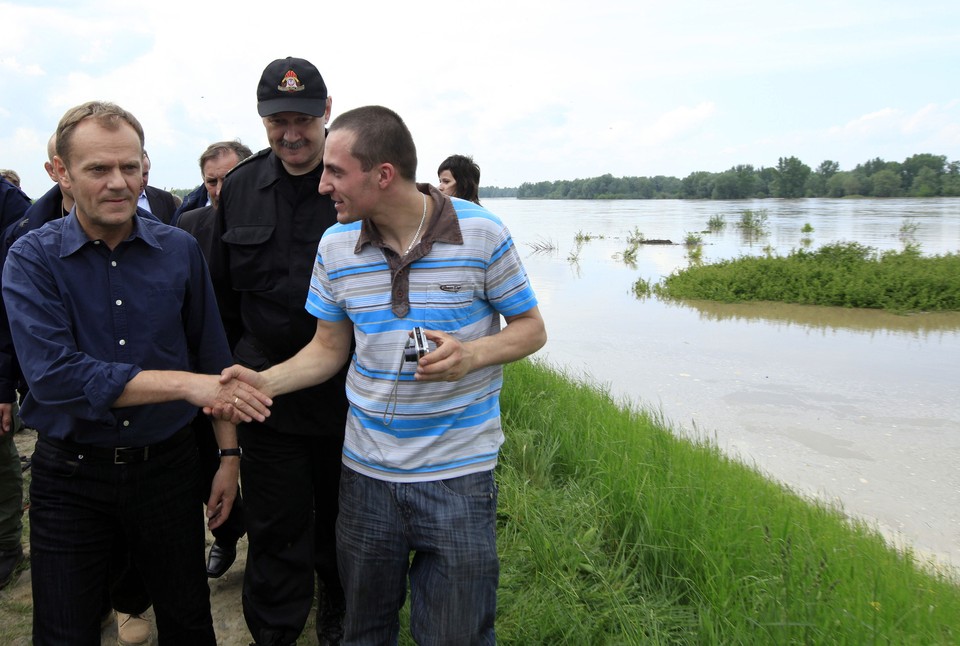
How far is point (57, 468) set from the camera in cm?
231

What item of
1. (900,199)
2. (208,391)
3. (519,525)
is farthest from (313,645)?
(900,199)

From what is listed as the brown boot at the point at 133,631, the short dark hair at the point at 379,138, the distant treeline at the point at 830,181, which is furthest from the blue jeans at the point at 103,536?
the distant treeline at the point at 830,181

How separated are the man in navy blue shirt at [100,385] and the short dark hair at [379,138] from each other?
0.71 m

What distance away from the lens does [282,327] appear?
9.87 ft

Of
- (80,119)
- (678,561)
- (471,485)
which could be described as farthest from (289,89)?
(678,561)

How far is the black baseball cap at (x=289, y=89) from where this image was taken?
2945 millimetres

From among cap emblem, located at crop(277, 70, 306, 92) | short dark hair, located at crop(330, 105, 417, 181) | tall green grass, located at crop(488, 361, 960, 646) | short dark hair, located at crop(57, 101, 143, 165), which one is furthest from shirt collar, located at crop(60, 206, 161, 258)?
tall green grass, located at crop(488, 361, 960, 646)

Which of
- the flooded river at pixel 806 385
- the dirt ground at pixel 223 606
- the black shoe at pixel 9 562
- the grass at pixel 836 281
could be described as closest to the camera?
the dirt ground at pixel 223 606

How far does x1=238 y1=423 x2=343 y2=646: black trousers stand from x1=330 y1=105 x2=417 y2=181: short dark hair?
4.32 feet

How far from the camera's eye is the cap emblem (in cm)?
294

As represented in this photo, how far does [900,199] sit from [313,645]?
9967 cm

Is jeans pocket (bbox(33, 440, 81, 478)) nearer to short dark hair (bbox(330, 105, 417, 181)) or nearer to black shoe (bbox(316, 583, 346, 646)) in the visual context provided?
short dark hair (bbox(330, 105, 417, 181))

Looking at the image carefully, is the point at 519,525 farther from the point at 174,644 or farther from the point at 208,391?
the point at 208,391

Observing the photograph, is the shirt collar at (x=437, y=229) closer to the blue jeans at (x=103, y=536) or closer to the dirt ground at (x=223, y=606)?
the blue jeans at (x=103, y=536)
